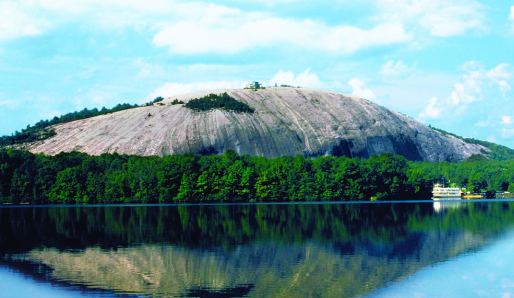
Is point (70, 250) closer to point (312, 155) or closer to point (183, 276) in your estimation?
point (183, 276)

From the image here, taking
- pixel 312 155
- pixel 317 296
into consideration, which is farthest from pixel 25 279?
pixel 312 155

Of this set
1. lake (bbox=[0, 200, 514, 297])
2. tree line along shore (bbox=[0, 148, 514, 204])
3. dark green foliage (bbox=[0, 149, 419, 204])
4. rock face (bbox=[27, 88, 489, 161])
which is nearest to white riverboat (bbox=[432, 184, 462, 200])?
tree line along shore (bbox=[0, 148, 514, 204])

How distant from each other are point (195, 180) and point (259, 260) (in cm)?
8842

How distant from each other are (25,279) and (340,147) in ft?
544

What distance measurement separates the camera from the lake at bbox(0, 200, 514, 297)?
29797mm

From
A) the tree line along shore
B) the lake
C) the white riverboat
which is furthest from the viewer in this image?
the white riverboat

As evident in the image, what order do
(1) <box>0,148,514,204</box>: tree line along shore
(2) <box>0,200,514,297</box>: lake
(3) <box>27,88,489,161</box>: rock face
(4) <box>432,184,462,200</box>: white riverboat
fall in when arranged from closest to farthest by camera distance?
(2) <box>0,200,514,297</box>: lake < (1) <box>0,148,514,204</box>: tree line along shore < (4) <box>432,184,462,200</box>: white riverboat < (3) <box>27,88,489,161</box>: rock face

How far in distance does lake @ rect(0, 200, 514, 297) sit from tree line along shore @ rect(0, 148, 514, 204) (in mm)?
62456

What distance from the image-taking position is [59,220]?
2790 inches

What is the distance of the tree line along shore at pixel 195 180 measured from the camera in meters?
125

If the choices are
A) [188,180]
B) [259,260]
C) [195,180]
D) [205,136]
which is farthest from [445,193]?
[259,260]

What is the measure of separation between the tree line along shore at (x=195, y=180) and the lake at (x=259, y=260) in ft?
205

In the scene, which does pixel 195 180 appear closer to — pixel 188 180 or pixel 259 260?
pixel 188 180

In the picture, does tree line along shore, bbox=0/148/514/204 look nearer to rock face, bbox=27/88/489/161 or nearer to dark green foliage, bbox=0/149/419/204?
dark green foliage, bbox=0/149/419/204
